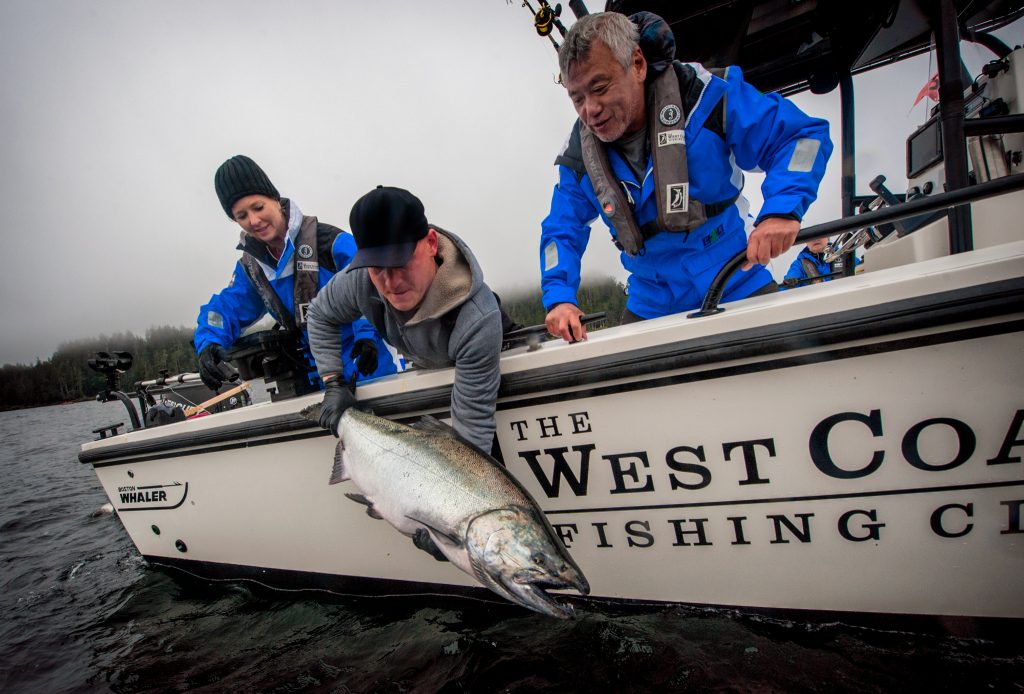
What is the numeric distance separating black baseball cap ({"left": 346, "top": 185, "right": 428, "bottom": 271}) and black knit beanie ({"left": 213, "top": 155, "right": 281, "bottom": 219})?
1.42 metres

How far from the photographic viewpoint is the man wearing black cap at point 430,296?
181cm

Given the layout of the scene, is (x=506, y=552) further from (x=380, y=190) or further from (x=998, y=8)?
(x=998, y=8)

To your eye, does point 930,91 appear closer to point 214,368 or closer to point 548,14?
point 548,14

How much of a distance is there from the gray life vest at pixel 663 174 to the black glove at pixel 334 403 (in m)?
1.61

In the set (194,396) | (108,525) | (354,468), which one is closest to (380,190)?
(354,468)

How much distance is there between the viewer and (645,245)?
2385 mm

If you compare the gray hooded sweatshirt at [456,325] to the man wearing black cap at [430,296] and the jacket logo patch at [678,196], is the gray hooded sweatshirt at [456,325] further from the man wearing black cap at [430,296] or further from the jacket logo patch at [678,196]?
the jacket logo patch at [678,196]

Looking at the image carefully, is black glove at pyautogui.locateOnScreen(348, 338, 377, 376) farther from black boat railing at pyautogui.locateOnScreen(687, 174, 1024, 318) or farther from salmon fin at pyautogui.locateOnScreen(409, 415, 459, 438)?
black boat railing at pyautogui.locateOnScreen(687, 174, 1024, 318)

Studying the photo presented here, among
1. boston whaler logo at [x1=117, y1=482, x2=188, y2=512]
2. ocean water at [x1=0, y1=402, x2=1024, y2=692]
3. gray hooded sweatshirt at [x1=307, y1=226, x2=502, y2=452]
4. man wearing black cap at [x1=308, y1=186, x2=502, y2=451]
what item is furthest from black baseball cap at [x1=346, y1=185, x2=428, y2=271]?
boston whaler logo at [x1=117, y1=482, x2=188, y2=512]

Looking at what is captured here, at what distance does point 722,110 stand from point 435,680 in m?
2.81

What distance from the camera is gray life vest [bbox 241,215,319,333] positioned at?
290 centimetres

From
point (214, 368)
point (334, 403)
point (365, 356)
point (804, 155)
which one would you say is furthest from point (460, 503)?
point (214, 368)

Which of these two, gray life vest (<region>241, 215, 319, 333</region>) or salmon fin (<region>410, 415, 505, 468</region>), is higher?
gray life vest (<region>241, 215, 319, 333</region>)

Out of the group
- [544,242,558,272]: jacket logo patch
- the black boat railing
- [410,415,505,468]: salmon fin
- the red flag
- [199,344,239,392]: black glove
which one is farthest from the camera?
the red flag
